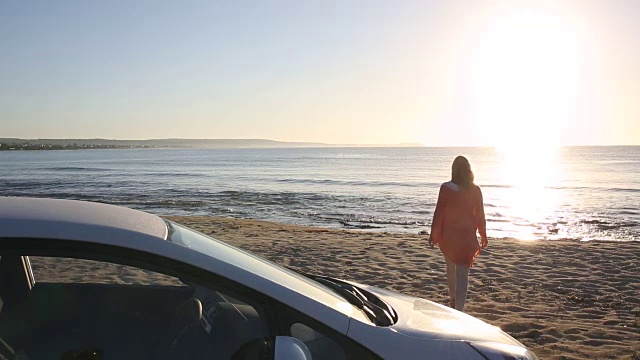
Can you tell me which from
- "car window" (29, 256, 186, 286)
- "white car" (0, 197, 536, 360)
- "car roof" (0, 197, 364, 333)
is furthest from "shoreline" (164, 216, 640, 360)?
"car window" (29, 256, 186, 286)

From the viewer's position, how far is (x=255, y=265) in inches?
105

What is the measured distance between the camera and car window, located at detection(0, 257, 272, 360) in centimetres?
225

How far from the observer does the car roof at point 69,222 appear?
6.82 feet

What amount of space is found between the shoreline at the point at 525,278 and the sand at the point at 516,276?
1cm

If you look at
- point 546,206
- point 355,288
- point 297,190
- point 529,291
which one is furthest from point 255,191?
point 355,288

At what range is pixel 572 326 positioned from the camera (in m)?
6.19

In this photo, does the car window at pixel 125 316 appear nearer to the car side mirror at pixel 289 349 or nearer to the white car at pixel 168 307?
the white car at pixel 168 307

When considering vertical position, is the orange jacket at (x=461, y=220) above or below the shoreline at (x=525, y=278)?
above

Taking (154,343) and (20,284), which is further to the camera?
(20,284)

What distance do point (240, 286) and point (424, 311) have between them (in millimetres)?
1241

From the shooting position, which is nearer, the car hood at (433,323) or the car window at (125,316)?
the car window at (125,316)

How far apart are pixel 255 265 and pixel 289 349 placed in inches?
25.5

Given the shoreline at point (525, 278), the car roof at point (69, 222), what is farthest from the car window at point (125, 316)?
the shoreline at point (525, 278)

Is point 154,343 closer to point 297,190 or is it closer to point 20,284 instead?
point 20,284
